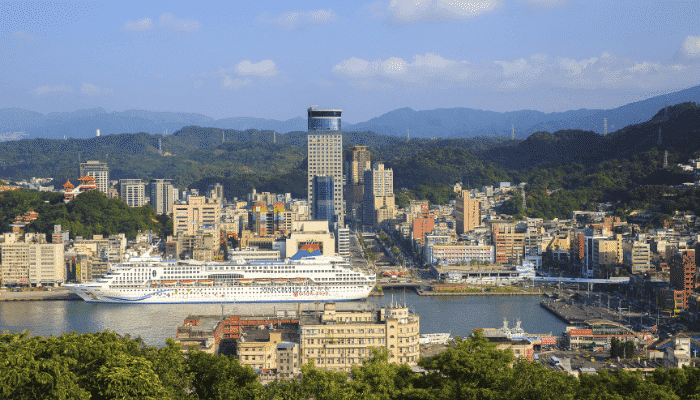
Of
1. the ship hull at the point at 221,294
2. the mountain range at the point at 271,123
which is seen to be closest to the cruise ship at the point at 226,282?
the ship hull at the point at 221,294

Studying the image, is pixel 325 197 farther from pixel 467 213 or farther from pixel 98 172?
pixel 98 172

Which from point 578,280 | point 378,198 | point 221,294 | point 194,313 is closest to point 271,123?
point 378,198

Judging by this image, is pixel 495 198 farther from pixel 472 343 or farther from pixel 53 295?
pixel 472 343

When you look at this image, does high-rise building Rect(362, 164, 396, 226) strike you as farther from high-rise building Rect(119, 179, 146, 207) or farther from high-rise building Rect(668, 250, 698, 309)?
high-rise building Rect(668, 250, 698, 309)

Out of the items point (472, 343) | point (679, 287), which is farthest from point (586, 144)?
point (472, 343)

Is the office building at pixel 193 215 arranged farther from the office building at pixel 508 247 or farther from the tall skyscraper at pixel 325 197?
the office building at pixel 508 247
